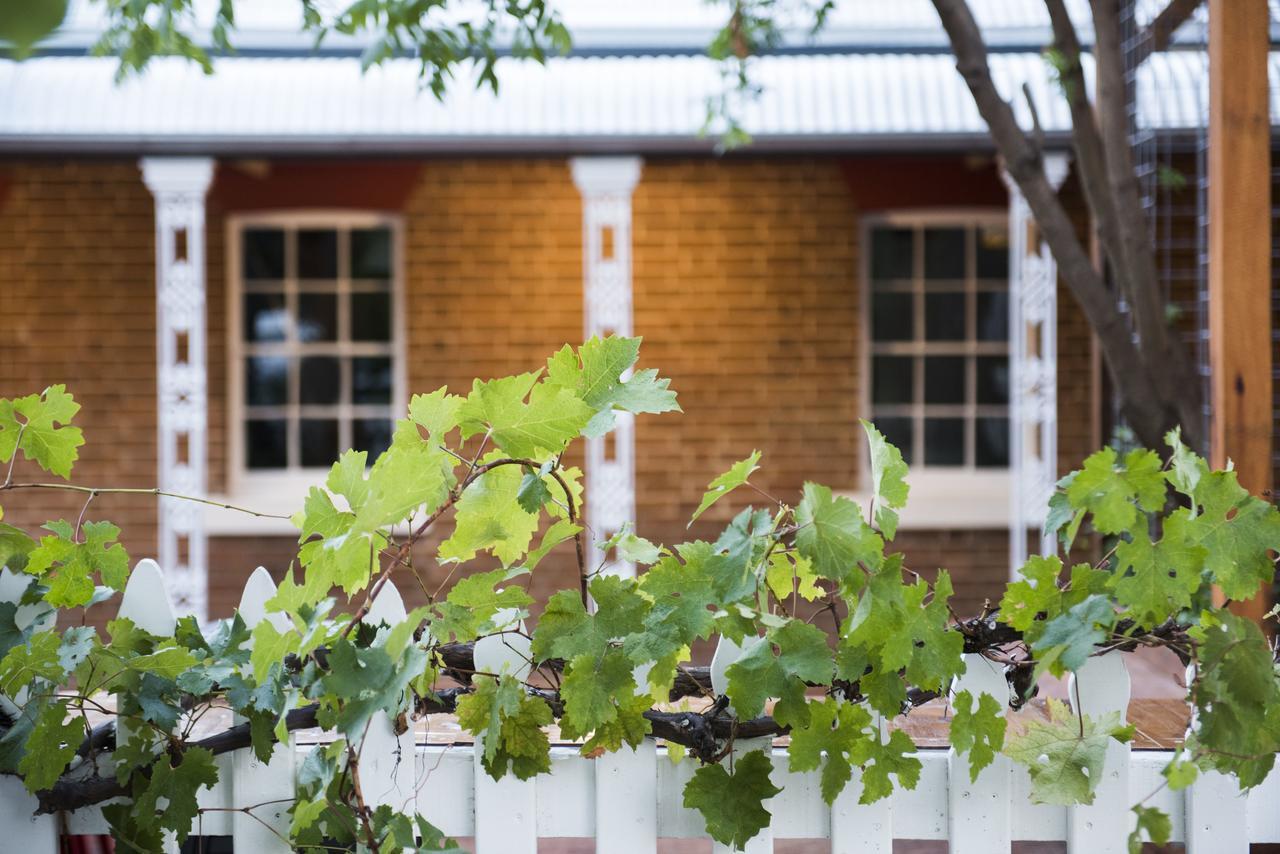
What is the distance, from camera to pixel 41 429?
5.29ft

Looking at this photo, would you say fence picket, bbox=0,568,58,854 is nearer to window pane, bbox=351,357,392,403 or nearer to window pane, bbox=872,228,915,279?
window pane, bbox=351,357,392,403

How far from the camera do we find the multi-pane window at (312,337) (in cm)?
888

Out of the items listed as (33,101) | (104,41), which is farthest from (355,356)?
(104,41)

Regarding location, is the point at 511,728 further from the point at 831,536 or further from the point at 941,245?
the point at 941,245

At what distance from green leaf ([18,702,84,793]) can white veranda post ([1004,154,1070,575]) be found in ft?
21.4

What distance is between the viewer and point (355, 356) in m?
8.95

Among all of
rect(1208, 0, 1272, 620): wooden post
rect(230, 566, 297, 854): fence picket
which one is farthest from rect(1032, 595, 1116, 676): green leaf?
rect(1208, 0, 1272, 620): wooden post

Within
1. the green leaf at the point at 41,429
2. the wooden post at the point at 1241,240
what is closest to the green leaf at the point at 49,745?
the green leaf at the point at 41,429

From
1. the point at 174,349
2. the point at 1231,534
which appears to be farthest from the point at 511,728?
the point at 174,349

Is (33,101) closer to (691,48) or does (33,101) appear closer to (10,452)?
(691,48)

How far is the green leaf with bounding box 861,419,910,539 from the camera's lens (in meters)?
1.33

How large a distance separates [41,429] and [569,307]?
7.05 m

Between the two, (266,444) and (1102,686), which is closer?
(1102,686)

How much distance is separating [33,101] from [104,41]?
401cm
